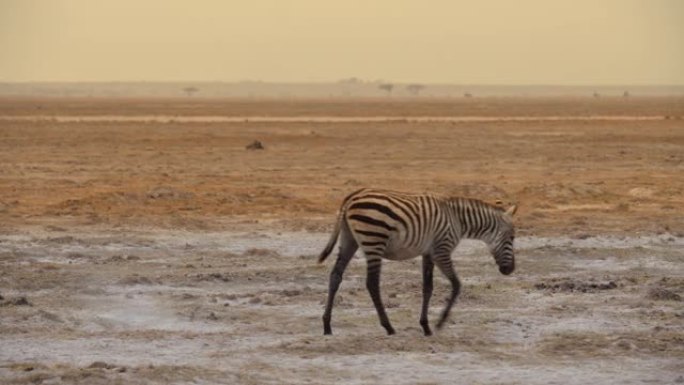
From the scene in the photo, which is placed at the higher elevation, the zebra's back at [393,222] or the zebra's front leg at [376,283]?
the zebra's back at [393,222]

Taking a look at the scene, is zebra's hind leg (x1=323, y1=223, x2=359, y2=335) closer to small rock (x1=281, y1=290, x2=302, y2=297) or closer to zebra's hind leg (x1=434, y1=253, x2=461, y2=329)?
zebra's hind leg (x1=434, y1=253, x2=461, y2=329)

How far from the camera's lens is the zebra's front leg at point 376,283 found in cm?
1109

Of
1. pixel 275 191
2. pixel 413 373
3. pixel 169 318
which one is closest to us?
pixel 413 373

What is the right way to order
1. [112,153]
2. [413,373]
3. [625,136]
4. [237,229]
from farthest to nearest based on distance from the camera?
1. [625,136]
2. [112,153]
3. [237,229]
4. [413,373]

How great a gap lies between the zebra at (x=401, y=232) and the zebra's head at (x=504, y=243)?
0.23m

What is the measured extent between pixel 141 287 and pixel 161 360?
394cm

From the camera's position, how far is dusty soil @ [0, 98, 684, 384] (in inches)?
408

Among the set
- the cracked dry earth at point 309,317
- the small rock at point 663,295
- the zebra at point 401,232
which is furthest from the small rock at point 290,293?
the small rock at point 663,295

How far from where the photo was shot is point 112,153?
39.0 m

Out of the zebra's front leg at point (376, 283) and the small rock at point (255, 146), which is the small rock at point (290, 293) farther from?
the small rock at point (255, 146)

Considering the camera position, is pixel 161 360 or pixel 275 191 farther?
pixel 275 191

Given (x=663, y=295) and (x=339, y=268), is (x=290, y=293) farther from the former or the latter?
(x=663, y=295)

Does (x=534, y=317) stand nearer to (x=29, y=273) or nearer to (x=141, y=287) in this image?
(x=141, y=287)

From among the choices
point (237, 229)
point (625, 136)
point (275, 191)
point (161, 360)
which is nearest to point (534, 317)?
point (161, 360)
